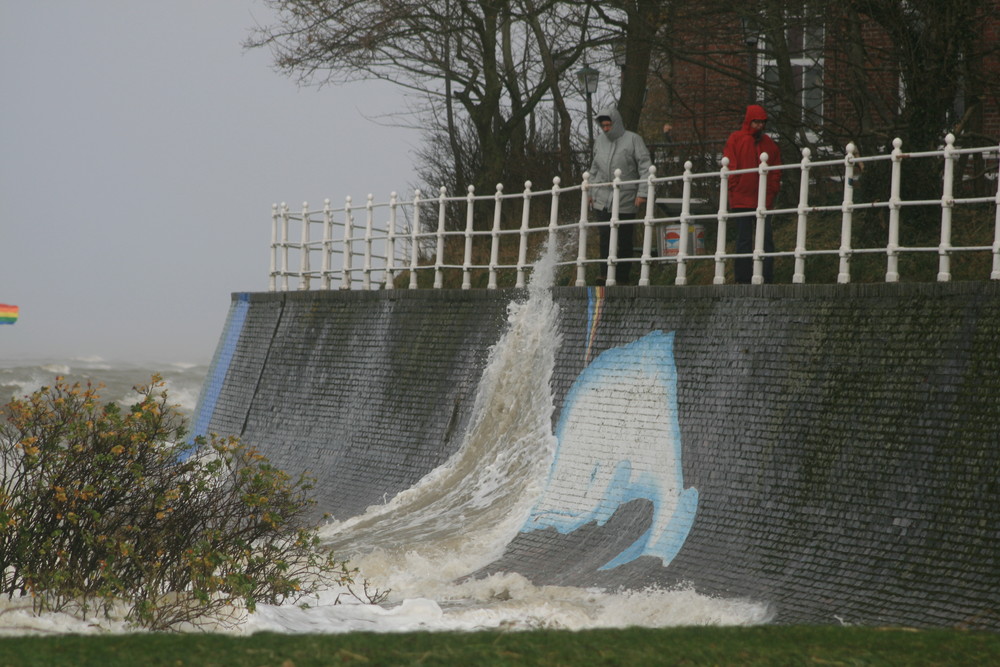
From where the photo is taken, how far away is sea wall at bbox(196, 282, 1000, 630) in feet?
29.4

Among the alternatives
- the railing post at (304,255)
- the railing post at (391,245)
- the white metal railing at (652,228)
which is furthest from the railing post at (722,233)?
the railing post at (304,255)

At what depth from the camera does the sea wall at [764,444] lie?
8.96 m

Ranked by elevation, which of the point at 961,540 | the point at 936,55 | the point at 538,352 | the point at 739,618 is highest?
the point at 936,55

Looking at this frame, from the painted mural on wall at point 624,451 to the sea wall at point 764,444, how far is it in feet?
0.06

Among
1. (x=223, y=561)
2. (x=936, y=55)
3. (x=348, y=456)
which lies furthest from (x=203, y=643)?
(x=936, y=55)

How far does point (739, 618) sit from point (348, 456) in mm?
7542

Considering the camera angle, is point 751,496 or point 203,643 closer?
point 203,643

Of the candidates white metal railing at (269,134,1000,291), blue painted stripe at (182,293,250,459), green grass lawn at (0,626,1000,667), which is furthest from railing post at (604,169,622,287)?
blue painted stripe at (182,293,250,459)

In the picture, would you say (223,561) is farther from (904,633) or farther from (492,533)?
(904,633)

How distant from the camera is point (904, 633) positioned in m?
7.32

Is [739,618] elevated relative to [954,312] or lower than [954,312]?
lower

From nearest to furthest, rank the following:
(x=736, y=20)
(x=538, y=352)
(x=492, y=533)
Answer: (x=492, y=533) < (x=538, y=352) < (x=736, y=20)

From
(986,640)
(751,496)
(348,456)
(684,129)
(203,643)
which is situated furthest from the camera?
(684,129)

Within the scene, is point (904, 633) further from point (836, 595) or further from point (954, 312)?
point (954, 312)
